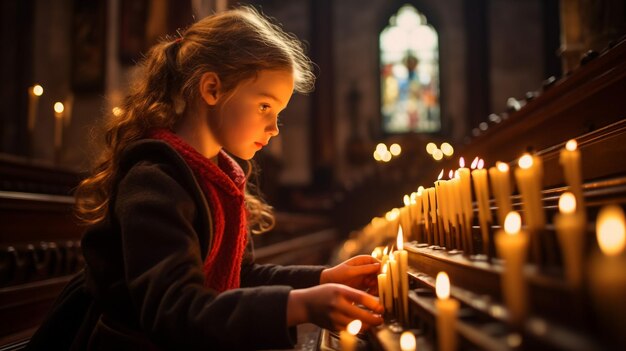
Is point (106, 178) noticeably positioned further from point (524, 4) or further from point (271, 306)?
point (524, 4)

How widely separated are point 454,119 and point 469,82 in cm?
90

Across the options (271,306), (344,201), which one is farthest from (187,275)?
(344,201)

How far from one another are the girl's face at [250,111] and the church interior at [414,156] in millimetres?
464

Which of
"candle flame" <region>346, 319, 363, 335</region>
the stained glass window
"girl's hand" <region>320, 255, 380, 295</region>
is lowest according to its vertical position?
"candle flame" <region>346, 319, 363, 335</region>

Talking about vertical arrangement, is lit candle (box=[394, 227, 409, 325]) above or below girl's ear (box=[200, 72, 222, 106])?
below

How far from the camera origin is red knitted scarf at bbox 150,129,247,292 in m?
1.22

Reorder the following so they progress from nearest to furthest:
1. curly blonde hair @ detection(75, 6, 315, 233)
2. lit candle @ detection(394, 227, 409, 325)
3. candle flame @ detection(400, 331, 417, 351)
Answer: candle flame @ detection(400, 331, 417, 351) → lit candle @ detection(394, 227, 409, 325) → curly blonde hair @ detection(75, 6, 315, 233)

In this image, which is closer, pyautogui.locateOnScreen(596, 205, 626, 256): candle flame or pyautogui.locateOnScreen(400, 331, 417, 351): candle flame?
pyautogui.locateOnScreen(596, 205, 626, 256): candle flame

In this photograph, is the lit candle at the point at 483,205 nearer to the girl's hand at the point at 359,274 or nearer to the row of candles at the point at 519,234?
the row of candles at the point at 519,234

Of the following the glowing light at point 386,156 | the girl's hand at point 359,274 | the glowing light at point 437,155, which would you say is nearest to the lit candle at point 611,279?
the girl's hand at point 359,274

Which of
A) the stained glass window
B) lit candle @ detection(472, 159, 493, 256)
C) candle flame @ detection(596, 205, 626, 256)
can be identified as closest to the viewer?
candle flame @ detection(596, 205, 626, 256)

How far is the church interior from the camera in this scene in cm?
57

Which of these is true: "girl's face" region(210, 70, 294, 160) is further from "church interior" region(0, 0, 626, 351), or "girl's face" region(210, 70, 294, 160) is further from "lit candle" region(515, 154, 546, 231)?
"lit candle" region(515, 154, 546, 231)

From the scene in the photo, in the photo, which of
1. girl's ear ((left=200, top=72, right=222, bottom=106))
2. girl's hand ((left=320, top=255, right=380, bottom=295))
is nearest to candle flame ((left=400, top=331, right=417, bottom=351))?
girl's hand ((left=320, top=255, right=380, bottom=295))
